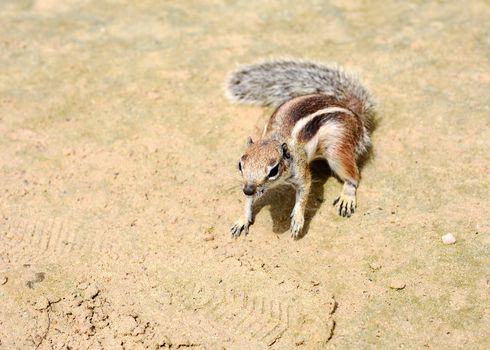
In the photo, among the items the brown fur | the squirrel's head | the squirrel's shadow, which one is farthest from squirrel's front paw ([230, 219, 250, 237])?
the brown fur

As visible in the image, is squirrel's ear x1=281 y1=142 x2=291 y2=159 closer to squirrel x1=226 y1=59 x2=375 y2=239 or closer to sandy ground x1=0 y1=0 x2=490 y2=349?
squirrel x1=226 y1=59 x2=375 y2=239

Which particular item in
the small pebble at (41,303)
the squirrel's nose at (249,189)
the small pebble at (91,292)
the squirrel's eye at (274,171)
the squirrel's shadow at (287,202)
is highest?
the squirrel's eye at (274,171)

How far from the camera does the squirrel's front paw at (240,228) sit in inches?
173

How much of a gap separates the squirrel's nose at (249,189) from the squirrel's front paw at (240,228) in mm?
524

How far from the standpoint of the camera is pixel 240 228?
173 inches

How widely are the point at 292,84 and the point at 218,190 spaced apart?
4.32 ft

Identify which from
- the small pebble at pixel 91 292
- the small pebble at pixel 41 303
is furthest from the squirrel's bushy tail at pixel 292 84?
the small pebble at pixel 41 303

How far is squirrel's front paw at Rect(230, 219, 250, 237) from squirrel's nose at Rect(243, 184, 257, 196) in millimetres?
524

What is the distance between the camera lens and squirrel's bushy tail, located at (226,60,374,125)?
5195mm

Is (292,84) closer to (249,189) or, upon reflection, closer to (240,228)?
(240,228)

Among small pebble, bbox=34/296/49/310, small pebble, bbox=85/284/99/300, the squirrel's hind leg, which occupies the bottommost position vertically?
small pebble, bbox=34/296/49/310

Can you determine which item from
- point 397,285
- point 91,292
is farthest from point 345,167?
point 91,292

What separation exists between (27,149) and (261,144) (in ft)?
7.61

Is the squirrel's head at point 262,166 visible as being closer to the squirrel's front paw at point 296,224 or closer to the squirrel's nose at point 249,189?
the squirrel's nose at point 249,189
